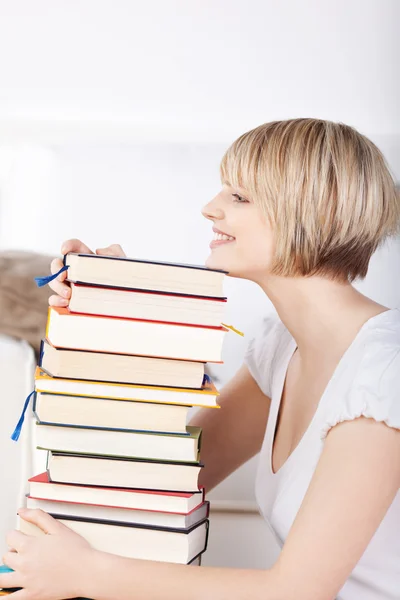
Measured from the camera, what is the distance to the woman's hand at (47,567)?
0.92m

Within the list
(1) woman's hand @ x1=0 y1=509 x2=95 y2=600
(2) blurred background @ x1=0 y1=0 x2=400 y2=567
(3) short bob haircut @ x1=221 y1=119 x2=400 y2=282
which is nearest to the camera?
(1) woman's hand @ x1=0 y1=509 x2=95 y2=600

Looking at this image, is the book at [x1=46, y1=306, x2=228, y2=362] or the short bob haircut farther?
the short bob haircut

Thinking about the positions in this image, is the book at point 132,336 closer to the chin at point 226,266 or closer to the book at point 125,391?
the book at point 125,391

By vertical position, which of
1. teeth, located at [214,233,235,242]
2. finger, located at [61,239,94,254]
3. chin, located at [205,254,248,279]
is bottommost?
chin, located at [205,254,248,279]

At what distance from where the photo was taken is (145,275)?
0.94m

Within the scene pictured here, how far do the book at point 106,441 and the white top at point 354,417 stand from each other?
0.75ft

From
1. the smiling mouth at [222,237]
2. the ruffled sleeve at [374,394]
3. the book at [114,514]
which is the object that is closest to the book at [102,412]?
the book at [114,514]

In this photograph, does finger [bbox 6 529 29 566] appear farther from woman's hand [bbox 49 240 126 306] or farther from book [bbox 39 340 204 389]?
woman's hand [bbox 49 240 126 306]

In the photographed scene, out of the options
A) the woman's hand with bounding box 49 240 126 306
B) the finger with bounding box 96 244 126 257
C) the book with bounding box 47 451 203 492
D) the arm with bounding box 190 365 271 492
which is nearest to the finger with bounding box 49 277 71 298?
the woman's hand with bounding box 49 240 126 306

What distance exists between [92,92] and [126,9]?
0.22m

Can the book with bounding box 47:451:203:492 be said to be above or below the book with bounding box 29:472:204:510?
above

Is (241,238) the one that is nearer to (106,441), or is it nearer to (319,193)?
(319,193)

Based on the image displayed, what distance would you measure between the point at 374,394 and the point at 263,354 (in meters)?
0.50

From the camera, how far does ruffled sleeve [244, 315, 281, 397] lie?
145 cm
